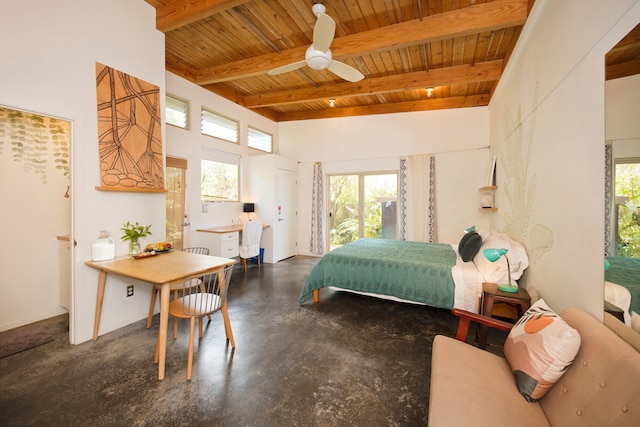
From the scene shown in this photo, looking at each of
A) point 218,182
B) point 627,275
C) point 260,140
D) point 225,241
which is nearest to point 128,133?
point 225,241

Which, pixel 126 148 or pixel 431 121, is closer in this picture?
pixel 126 148

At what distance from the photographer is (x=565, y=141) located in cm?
169

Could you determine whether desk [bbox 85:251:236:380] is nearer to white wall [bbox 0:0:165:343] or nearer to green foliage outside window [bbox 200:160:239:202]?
white wall [bbox 0:0:165:343]

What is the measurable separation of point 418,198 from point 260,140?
149 inches

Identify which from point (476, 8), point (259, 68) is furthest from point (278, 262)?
point (476, 8)

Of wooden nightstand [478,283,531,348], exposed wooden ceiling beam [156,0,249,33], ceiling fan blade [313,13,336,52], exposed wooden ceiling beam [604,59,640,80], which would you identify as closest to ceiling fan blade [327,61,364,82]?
ceiling fan blade [313,13,336,52]

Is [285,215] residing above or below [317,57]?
below

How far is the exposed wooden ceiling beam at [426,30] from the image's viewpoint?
2.62 metres

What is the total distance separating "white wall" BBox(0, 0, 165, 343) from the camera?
2047mm

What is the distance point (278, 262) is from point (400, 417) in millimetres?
4176

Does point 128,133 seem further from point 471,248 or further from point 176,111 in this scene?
point 471,248

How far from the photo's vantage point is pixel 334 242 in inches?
241

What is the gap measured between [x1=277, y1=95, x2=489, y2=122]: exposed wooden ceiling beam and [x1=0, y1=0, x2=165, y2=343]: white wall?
139 inches

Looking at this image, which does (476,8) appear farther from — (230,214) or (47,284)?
(47,284)
